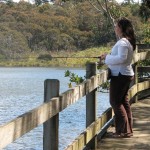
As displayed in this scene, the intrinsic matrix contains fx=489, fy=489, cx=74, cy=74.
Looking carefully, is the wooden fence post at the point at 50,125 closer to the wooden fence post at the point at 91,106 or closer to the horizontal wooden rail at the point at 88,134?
A: the horizontal wooden rail at the point at 88,134

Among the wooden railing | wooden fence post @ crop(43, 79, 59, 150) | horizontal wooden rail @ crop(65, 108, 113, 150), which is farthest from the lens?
horizontal wooden rail @ crop(65, 108, 113, 150)

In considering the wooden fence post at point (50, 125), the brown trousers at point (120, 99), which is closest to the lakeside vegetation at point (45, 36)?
the brown trousers at point (120, 99)

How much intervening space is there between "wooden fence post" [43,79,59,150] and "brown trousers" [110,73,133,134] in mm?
1730

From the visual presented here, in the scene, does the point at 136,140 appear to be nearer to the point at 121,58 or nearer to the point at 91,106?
the point at 91,106

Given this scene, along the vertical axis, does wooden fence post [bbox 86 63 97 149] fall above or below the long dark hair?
below

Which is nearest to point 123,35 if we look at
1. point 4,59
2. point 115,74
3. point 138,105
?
point 115,74

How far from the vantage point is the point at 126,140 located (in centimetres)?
559

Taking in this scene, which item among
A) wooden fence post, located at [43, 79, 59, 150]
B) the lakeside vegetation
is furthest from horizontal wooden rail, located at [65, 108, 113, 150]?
the lakeside vegetation

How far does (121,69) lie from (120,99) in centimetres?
35

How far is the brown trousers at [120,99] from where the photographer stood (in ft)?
17.8

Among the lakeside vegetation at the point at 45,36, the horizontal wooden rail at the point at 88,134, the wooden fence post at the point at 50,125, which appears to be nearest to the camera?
the wooden fence post at the point at 50,125

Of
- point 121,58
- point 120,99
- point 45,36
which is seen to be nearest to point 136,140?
point 120,99

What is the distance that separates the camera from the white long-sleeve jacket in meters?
5.23

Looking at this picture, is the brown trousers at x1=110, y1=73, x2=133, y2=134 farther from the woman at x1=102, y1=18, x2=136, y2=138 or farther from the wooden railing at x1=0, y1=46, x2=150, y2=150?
the wooden railing at x1=0, y1=46, x2=150, y2=150
